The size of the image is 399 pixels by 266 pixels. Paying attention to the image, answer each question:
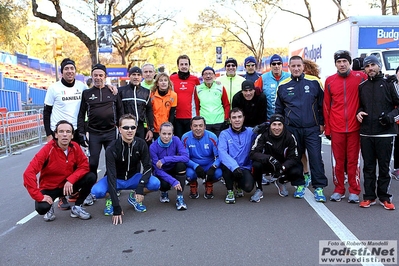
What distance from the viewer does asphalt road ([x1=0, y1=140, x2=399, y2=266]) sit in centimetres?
405

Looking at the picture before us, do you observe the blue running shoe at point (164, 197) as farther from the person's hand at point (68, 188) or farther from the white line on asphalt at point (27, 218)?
the white line on asphalt at point (27, 218)

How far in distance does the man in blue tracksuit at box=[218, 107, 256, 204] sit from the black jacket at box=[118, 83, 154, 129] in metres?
1.31

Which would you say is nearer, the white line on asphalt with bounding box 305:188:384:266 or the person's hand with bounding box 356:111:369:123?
the white line on asphalt with bounding box 305:188:384:266

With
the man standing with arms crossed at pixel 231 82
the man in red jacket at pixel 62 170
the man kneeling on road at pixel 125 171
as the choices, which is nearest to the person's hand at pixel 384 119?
the man standing with arms crossed at pixel 231 82

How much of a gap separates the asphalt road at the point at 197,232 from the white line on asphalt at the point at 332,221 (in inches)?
0.4

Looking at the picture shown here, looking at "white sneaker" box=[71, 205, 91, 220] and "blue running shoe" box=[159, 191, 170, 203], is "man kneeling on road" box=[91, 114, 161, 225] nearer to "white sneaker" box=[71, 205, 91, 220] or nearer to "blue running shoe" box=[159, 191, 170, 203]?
Result: "white sneaker" box=[71, 205, 91, 220]

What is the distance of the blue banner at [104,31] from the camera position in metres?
18.7

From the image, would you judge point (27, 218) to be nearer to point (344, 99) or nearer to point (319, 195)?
point (319, 195)

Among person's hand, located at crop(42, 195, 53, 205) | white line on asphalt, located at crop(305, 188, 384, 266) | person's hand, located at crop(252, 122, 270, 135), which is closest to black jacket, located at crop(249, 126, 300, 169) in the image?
person's hand, located at crop(252, 122, 270, 135)

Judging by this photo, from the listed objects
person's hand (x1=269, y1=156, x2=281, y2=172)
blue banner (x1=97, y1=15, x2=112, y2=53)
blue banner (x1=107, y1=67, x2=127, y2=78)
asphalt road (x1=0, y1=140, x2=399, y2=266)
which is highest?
blue banner (x1=97, y1=15, x2=112, y2=53)

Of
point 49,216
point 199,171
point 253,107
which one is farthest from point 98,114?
point 253,107

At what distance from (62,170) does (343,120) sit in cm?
388

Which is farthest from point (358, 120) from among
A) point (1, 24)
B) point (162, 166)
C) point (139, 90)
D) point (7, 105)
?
point (1, 24)

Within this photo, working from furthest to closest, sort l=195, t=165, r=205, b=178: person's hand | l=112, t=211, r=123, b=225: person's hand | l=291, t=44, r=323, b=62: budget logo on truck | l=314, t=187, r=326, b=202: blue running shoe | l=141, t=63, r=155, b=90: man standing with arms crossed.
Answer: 1. l=291, t=44, r=323, b=62: budget logo on truck
2. l=141, t=63, r=155, b=90: man standing with arms crossed
3. l=195, t=165, r=205, b=178: person's hand
4. l=314, t=187, r=326, b=202: blue running shoe
5. l=112, t=211, r=123, b=225: person's hand
